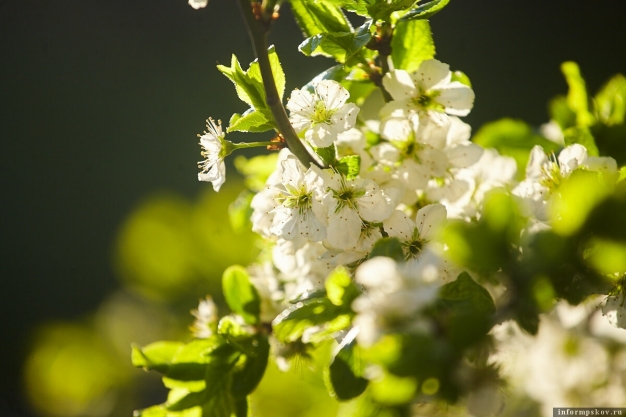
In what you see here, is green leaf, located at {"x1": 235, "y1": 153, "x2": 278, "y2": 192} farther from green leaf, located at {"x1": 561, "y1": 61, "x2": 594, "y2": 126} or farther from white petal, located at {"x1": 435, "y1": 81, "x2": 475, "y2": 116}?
green leaf, located at {"x1": 561, "y1": 61, "x2": 594, "y2": 126}

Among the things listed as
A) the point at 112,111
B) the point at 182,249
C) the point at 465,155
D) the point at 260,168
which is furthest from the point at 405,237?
the point at 112,111

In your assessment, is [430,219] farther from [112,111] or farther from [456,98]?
[112,111]

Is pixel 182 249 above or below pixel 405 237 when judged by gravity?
below

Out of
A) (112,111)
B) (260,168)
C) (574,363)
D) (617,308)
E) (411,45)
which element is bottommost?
(112,111)

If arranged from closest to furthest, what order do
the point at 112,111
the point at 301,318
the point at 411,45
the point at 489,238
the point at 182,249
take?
the point at 489,238, the point at 301,318, the point at 411,45, the point at 182,249, the point at 112,111

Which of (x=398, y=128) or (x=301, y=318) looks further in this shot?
(x=398, y=128)

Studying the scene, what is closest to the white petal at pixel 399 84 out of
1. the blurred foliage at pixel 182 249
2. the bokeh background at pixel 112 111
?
the blurred foliage at pixel 182 249

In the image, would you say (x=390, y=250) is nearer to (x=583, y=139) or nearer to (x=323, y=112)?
(x=323, y=112)

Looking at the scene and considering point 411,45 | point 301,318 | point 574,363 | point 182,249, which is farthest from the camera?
point 182,249
